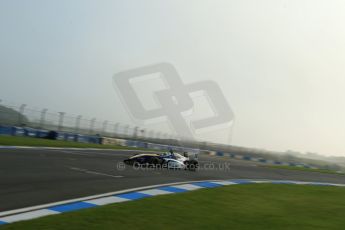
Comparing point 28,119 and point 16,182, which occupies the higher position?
point 28,119

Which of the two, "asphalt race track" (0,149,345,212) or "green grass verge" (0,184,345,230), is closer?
"green grass verge" (0,184,345,230)

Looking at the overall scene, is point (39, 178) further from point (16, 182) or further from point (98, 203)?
point (98, 203)

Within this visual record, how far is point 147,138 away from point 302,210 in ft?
117

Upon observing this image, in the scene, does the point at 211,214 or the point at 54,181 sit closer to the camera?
the point at 211,214

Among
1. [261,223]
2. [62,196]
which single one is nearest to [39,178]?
[62,196]

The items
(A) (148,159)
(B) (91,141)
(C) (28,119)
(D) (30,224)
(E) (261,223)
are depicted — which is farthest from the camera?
(B) (91,141)

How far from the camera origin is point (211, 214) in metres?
8.27

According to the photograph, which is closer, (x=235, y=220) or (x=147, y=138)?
(x=235, y=220)

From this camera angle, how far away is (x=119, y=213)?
7.76m

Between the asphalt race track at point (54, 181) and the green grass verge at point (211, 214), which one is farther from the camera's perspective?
the asphalt race track at point (54, 181)

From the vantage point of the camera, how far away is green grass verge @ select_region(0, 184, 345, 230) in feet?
22.8

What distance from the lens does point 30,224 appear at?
21.4ft

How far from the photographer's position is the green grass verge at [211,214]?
6.95 m

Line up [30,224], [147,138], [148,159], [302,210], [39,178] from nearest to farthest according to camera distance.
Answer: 1. [30,224]
2. [302,210]
3. [39,178]
4. [148,159]
5. [147,138]
